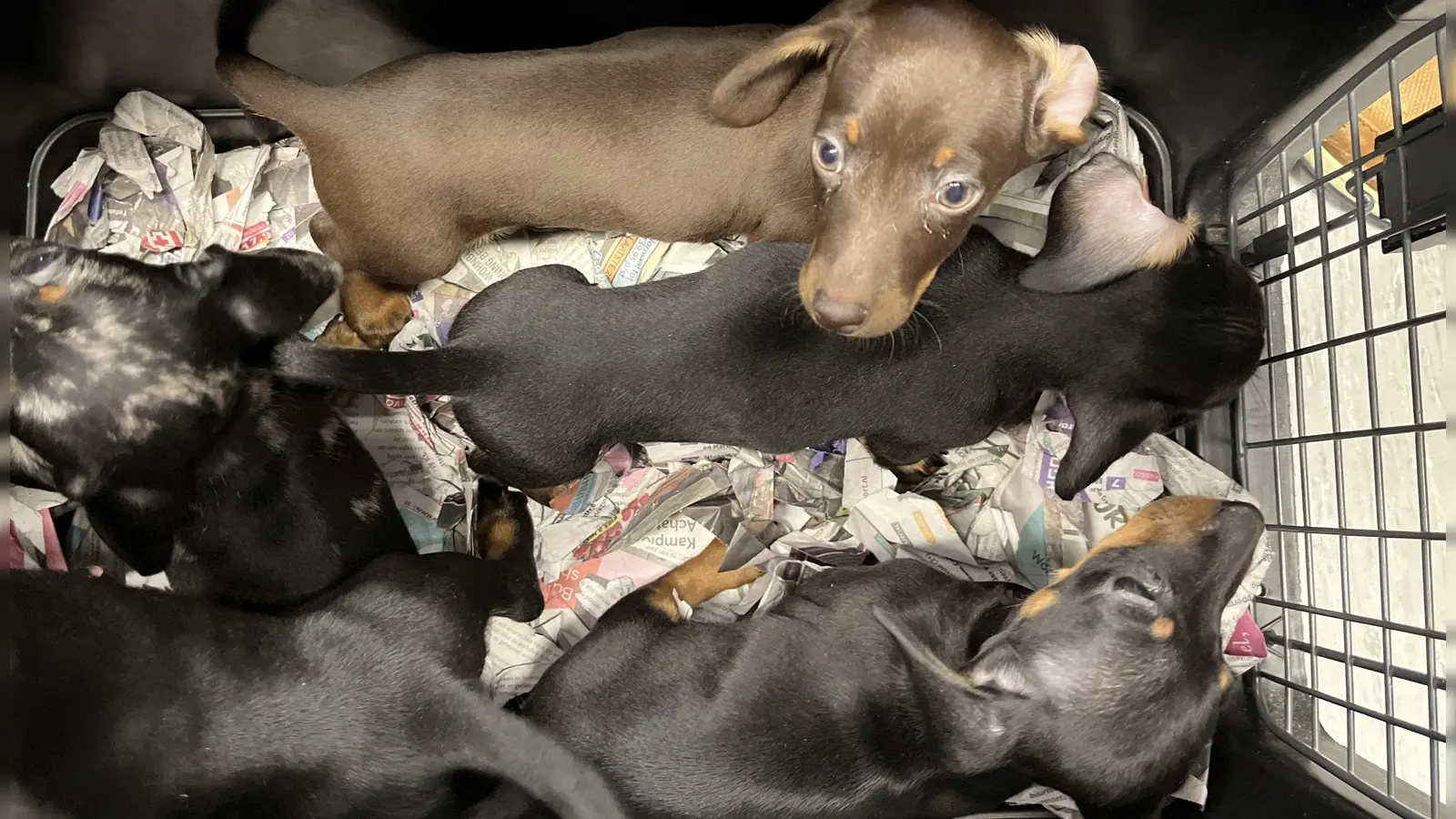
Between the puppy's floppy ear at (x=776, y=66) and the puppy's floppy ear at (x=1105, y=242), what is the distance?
2.36 feet

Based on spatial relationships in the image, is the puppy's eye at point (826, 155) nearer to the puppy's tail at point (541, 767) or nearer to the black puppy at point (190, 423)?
the black puppy at point (190, 423)

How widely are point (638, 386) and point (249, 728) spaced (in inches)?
43.5

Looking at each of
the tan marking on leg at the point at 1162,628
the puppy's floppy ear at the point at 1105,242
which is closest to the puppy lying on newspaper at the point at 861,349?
the puppy's floppy ear at the point at 1105,242

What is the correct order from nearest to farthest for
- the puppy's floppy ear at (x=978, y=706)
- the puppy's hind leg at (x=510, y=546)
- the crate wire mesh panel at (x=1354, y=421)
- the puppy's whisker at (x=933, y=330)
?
the puppy's floppy ear at (x=978, y=706), the crate wire mesh panel at (x=1354, y=421), the puppy's whisker at (x=933, y=330), the puppy's hind leg at (x=510, y=546)

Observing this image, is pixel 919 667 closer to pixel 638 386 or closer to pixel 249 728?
pixel 638 386

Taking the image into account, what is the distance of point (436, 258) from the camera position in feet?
8.54

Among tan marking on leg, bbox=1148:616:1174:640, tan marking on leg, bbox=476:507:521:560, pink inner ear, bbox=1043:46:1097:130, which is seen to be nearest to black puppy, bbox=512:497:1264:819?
tan marking on leg, bbox=1148:616:1174:640

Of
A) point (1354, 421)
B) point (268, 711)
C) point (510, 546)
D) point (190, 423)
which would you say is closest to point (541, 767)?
point (268, 711)

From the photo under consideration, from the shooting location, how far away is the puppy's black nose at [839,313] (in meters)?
2.06

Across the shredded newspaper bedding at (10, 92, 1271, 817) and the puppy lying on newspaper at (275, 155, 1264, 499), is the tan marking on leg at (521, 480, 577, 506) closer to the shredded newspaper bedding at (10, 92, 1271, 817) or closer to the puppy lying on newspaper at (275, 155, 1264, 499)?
the shredded newspaper bedding at (10, 92, 1271, 817)

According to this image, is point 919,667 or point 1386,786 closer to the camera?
point 919,667

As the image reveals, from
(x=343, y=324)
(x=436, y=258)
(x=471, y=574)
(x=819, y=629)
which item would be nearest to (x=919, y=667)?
(x=819, y=629)

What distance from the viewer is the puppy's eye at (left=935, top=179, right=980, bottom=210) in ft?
6.86

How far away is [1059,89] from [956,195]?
1.21ft
